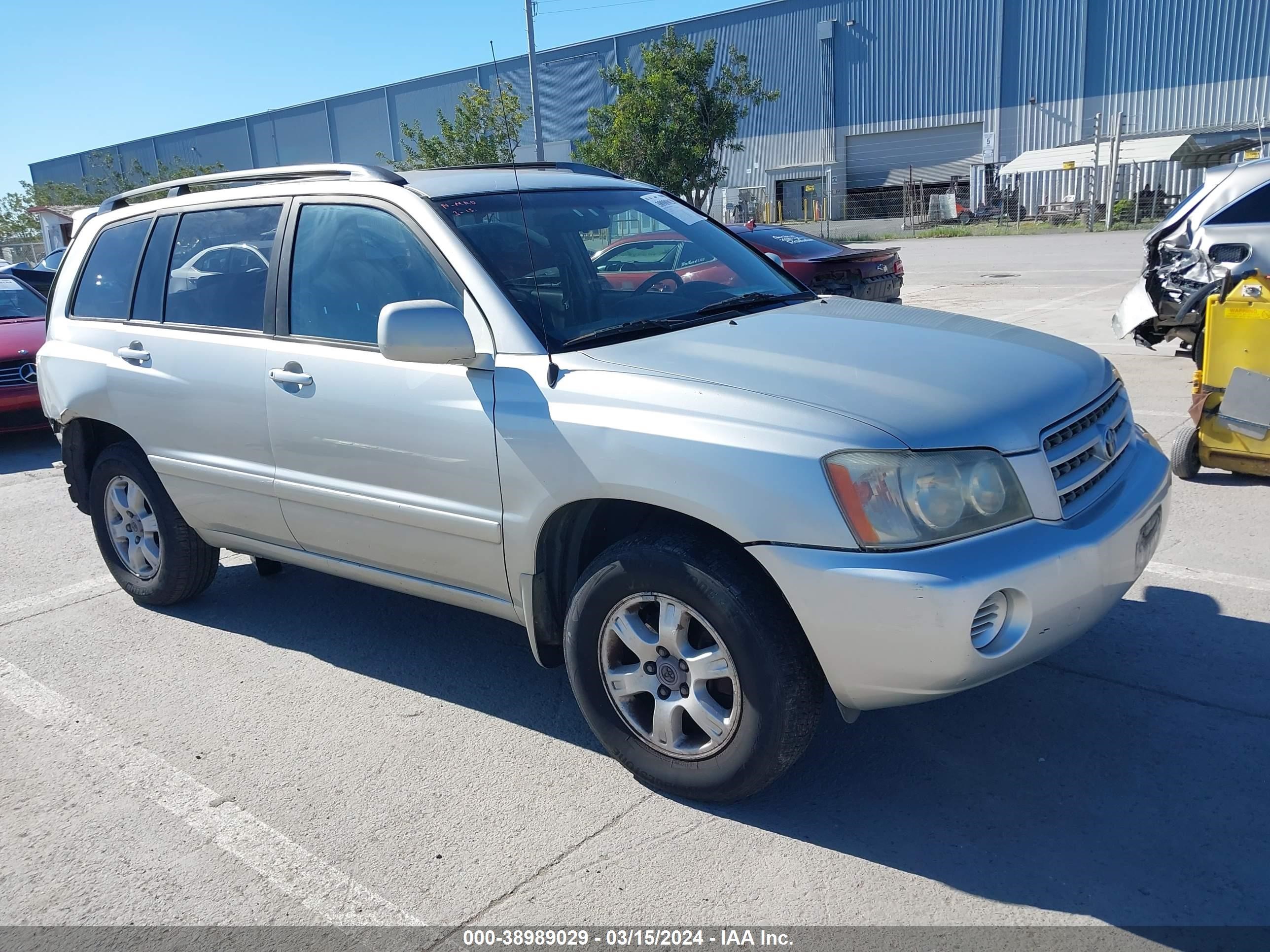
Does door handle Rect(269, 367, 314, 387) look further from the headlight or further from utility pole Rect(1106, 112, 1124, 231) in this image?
utility pole Rect(1106, 112, 1124, 231)

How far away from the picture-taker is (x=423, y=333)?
322 cm

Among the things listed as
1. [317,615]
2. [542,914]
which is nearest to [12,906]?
[542,914]

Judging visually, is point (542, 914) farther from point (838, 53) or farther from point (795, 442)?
point (838, 53)

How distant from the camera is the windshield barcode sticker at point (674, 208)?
4.49 metres

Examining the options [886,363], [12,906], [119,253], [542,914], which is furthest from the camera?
[119,253]

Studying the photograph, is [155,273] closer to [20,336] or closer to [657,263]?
[657,263]

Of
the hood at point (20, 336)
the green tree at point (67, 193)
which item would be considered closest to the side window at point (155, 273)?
the hood at point (20, 336)

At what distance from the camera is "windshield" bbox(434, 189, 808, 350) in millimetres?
3555

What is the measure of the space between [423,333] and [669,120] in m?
26.4

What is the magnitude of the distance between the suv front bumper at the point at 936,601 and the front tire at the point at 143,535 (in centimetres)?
315

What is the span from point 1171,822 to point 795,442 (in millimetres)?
1547

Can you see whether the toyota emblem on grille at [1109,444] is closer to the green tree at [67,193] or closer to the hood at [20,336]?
the hood at [20,336]

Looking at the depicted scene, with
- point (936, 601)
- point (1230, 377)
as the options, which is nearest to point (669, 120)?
point (1230, 377)

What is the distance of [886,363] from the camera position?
3.16 m
